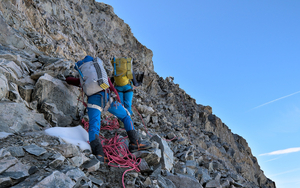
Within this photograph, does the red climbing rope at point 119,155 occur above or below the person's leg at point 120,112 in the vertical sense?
below

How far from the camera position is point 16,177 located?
8.57 ft

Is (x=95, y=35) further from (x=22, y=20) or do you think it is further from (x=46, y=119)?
(x=46, y=119)

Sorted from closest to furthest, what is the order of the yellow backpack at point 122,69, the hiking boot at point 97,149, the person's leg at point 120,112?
the hiking boot at point 97,149, the person's leg at point 120,112, the yellow backpack at point 122,69

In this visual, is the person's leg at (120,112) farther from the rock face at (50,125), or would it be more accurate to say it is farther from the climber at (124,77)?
the climber at (124,77)

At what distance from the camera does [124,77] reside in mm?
6684

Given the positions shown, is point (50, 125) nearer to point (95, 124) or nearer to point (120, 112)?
point (95, 124)

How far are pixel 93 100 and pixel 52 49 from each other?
550 centimetres

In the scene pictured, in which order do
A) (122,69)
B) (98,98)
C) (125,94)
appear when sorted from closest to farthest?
(98,98)
(122,69)
(125,94)

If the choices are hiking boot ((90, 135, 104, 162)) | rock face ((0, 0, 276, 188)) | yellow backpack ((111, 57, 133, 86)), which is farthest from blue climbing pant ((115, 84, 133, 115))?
hiking boot ((90, 135, 104, 162))

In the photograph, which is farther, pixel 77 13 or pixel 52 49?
pixel 77 13

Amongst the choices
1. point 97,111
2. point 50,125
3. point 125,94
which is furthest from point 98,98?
point 125,94

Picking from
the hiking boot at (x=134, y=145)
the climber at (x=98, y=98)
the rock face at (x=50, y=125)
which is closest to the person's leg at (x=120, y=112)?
the climber at (x=98, y=98)

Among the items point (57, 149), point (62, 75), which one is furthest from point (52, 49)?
point (57, 149)

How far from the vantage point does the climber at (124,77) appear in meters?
6.58
